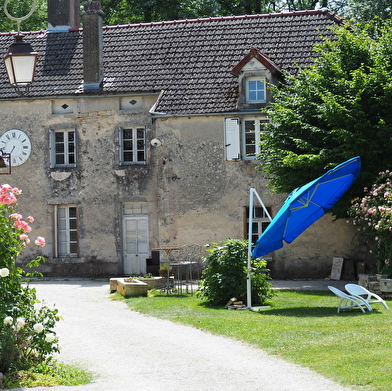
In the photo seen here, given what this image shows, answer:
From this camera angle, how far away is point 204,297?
16.2 meters

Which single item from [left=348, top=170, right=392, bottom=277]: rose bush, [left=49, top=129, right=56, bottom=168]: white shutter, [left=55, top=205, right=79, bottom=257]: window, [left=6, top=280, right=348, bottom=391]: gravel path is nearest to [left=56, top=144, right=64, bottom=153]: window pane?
[left=49, top=129, right=56, bottom=168]: white shutter

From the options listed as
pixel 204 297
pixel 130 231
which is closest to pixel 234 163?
pixel 130 231

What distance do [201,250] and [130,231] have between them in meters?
2.70

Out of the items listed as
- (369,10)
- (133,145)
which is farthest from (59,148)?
(369,10)

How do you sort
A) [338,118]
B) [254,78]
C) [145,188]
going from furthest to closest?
[145,188], [254,78], [338,118]

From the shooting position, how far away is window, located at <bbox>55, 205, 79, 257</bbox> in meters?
25.0

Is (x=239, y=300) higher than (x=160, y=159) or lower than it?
lower

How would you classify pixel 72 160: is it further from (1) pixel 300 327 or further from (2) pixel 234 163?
(1) pixel 300 327

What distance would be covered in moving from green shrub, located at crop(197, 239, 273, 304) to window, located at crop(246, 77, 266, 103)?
8.25 meters

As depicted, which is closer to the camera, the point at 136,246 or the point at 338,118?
the point at 338,118

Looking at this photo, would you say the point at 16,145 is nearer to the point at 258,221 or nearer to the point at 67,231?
the point at 67,231

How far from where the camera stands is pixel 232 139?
23.3 meters

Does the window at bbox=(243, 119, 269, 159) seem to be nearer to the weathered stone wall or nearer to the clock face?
the weathered stone wall

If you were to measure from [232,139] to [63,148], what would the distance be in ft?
18.7
